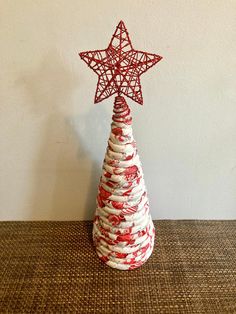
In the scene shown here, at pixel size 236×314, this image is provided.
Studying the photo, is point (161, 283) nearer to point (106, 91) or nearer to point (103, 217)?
point (103, 217)

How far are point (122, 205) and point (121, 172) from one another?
0.09 metres

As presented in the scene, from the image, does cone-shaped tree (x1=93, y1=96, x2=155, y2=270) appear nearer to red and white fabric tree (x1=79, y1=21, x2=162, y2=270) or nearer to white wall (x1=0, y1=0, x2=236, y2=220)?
red and white fabric tree (x1=79, y1=21, x2=162, y2=270)

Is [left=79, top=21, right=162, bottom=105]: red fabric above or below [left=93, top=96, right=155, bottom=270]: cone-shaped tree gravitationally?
above

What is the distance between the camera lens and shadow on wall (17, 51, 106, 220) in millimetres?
747

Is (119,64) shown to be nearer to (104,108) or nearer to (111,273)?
(104,108)

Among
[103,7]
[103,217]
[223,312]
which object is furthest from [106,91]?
[223,312]

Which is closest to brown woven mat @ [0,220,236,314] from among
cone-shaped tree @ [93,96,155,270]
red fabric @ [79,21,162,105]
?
cone-shaped tree @ [93,96,155,270]

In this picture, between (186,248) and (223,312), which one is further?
(186,248)

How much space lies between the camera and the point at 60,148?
2.77 ft

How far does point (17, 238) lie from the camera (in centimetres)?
93

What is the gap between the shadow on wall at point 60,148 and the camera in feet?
2.45

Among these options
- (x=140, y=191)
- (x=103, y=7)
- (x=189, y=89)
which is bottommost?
(x=140, y=191)

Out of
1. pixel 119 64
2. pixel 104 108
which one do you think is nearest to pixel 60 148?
pixel 104 108

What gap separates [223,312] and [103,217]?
37 cm
